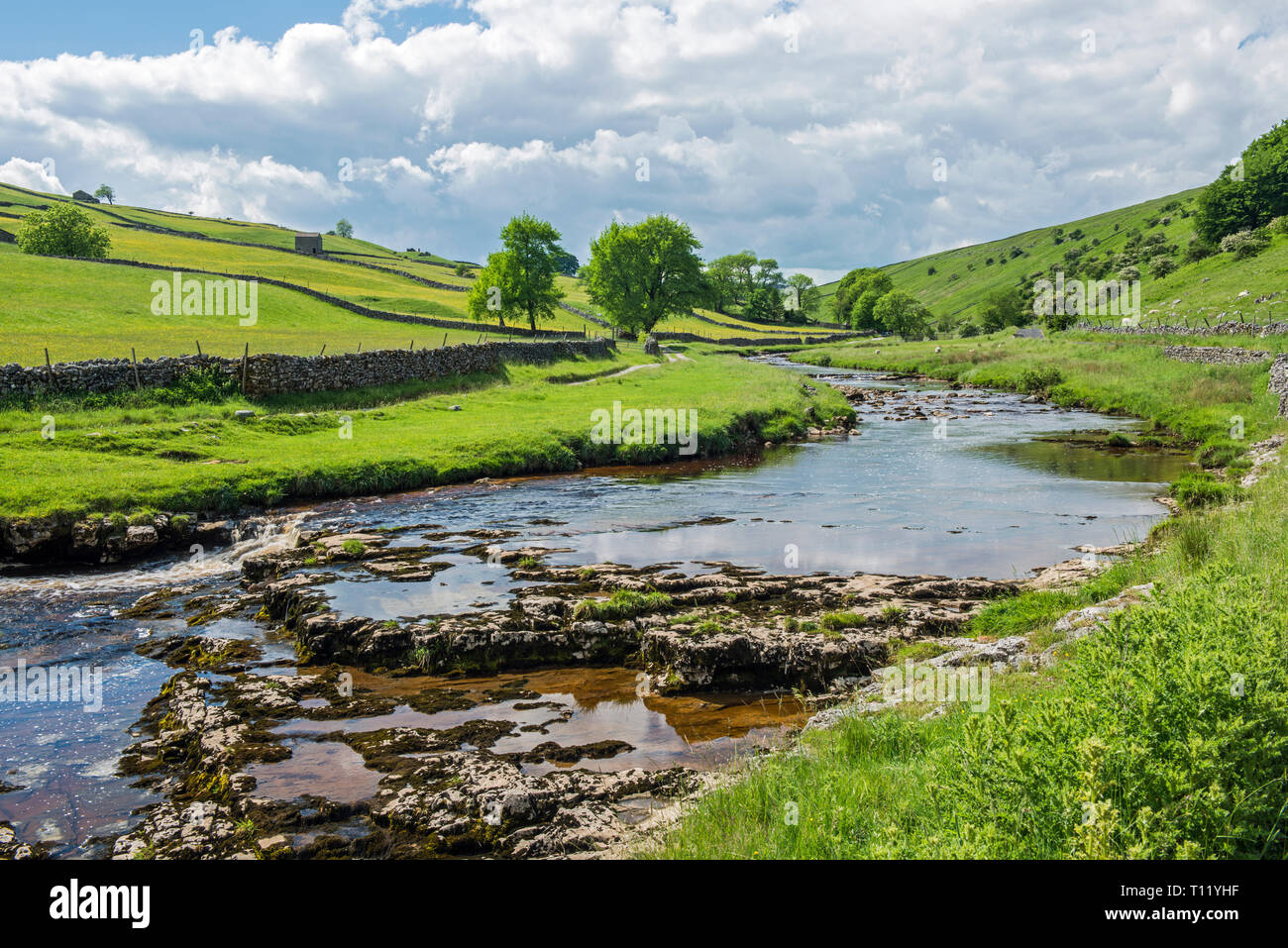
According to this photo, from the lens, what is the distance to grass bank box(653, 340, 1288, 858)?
4988mm

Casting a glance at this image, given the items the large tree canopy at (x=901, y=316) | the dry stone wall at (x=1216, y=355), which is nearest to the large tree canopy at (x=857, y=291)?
the large tree canopy at (x=901, y=316)

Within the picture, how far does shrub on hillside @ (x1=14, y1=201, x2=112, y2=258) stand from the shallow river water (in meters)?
80.1

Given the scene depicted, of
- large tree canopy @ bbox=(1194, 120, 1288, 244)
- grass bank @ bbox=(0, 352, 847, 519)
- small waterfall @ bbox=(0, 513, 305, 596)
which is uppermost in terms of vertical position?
large tree canopy @ bbox=(1194, 120, 1288, 244)

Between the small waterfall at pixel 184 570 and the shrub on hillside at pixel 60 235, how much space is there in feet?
266

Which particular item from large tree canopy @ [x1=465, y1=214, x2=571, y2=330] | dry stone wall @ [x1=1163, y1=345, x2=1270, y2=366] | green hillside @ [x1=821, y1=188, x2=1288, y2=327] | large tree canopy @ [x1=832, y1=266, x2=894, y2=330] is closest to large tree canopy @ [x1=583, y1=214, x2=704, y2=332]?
large tree canopy @ [x1=465, y1=214, x2=571, y2=330]

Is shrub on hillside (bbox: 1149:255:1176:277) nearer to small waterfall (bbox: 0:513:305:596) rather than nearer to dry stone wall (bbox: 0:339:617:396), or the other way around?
dry stone wall (bbox: 0:339:617:396)

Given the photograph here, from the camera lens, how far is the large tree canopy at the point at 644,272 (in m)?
98.1

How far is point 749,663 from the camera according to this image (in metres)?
12.7

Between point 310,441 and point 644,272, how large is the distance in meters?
74.7

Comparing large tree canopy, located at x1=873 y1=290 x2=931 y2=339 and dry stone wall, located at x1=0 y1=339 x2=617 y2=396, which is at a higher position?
large tree canopy, located at x1=873 y1=290 x2=931 y2=339

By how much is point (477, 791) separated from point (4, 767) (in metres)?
6.16

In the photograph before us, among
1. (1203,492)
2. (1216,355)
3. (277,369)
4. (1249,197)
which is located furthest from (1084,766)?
(1249,197)

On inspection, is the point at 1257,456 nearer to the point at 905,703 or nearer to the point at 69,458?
the point at 905,703

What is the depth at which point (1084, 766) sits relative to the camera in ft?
16.9
